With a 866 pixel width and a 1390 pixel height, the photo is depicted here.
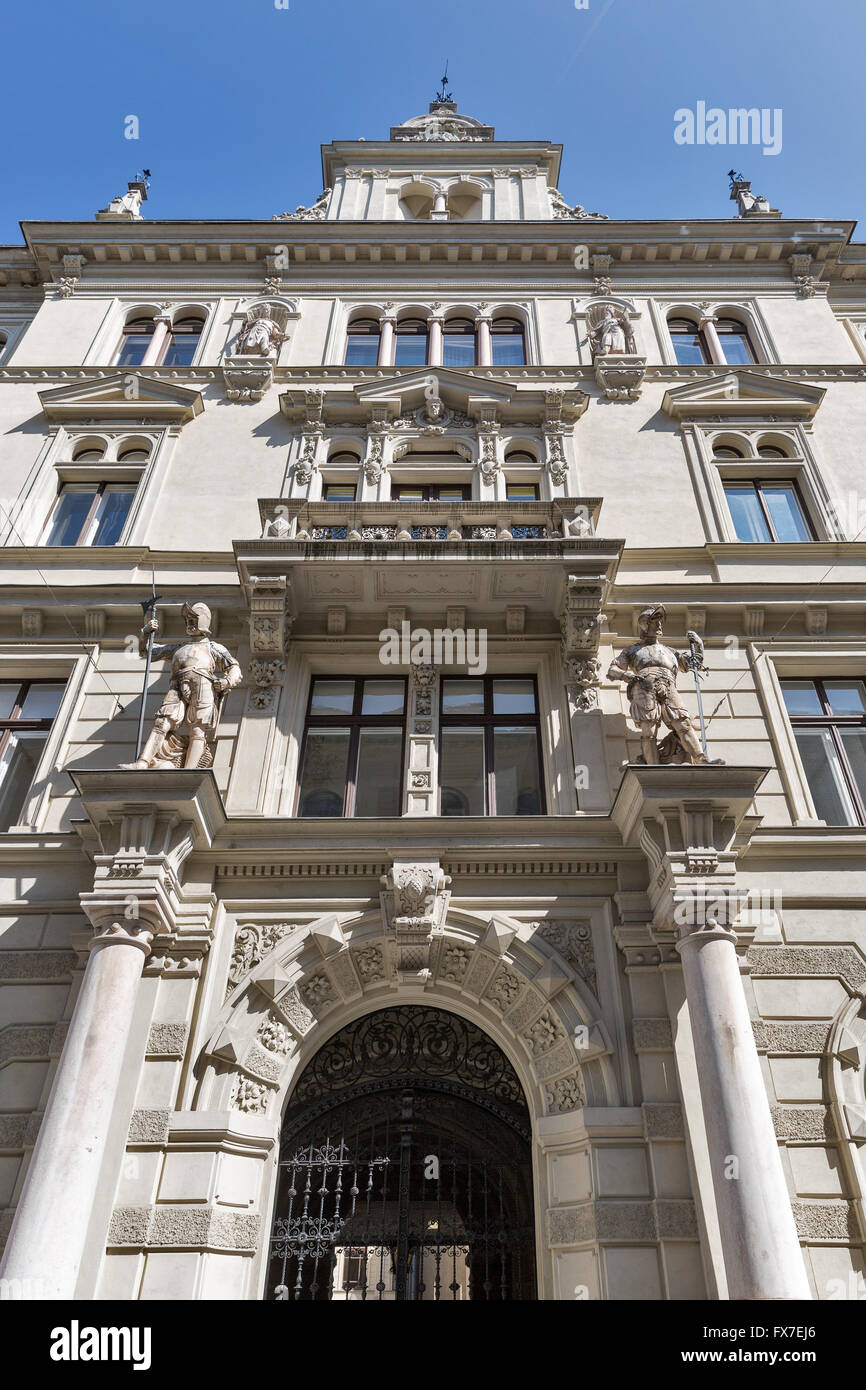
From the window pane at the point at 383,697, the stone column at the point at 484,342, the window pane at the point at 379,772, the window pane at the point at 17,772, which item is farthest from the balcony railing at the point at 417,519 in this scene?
the stone column at the point at 484,342

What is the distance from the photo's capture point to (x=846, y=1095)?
9992 mm

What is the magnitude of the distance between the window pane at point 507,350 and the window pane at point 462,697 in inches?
322

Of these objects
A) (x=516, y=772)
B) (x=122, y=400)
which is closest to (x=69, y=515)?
(x=122, y=400)

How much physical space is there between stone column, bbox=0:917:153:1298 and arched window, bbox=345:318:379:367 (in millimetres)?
13052

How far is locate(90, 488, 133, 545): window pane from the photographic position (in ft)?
53.2

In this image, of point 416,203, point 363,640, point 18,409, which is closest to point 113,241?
point 18,409

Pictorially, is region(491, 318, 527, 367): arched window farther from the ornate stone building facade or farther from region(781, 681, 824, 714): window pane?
region(781, 681, 824, 714): window pane

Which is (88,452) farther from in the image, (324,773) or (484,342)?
(324,773)

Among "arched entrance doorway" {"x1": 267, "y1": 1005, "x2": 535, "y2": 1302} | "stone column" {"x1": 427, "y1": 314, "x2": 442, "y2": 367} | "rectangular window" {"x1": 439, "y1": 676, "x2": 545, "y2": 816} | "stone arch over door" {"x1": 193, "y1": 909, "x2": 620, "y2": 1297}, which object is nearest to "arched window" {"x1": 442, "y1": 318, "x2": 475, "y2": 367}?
"stone column" {"x1": 427, "y1": 314, "x2": 442, "y2": 367}

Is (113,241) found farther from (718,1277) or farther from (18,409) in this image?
(718,1277)

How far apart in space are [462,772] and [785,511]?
7600 millimetres

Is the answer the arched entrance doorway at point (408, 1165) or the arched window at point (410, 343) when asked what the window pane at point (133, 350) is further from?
the arched entrance doorway at point (408, 1165)

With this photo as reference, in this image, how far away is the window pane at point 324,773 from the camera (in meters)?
13.0

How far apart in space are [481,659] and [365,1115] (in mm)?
6267
